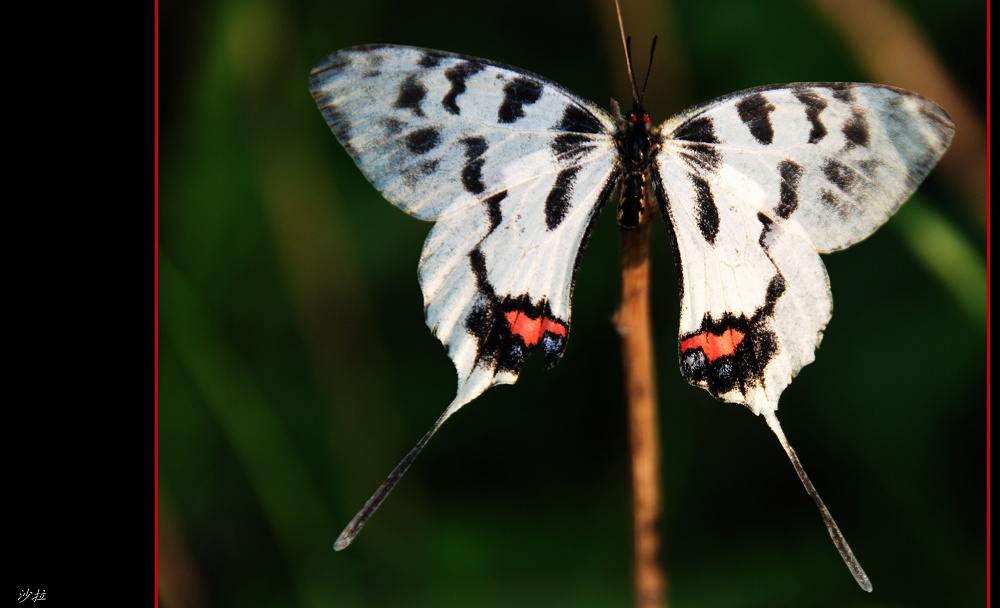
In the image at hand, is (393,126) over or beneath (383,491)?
over

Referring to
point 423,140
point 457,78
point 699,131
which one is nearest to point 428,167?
point 423,140

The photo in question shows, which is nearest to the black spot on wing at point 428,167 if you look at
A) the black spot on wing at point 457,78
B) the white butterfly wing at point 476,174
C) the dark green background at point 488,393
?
the white butterfly wing at point 476,174

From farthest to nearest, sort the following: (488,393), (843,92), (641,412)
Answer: (488,393), (641,412), (843,92)

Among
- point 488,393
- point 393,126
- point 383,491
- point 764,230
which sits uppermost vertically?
point 393,126

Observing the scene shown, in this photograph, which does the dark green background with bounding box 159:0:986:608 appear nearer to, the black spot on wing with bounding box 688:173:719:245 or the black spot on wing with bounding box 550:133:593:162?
the black spot on wing with bounding box 688:173:719:245

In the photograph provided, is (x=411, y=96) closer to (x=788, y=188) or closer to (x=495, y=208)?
(x=495, y=208)

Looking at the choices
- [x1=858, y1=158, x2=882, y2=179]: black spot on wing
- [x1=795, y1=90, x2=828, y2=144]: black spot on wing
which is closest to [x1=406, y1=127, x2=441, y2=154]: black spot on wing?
[x1=795, y1=90, x2=828, y2=144]: black spot on wing

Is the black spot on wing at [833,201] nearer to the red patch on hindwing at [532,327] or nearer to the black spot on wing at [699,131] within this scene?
the black spot on wing at [699,131]
